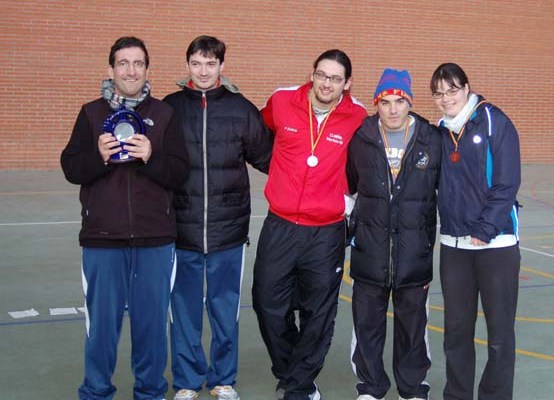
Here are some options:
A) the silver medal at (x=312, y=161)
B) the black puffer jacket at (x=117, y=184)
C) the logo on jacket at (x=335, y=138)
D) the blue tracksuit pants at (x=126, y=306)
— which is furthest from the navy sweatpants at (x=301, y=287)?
the black puffer jacket at (x=117, y=184)

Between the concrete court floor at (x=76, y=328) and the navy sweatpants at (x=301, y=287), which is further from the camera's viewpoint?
the concrete court floor at (x=76, y=328)

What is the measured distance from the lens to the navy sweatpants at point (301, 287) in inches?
179

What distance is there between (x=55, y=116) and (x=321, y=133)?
11754mm

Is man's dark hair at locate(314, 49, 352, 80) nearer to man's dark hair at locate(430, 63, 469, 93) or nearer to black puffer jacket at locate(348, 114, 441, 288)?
black puffer jacket at locate(348, 114, 441, 288)

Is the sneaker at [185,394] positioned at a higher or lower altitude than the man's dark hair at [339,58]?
lower

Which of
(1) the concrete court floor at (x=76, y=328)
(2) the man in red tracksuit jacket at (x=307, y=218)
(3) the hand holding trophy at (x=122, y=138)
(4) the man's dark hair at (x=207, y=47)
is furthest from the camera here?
(1) the concrete court floor at (x=76, y=328)

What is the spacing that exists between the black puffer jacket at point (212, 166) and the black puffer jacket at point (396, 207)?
2.13 feet

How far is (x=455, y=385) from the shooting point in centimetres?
443

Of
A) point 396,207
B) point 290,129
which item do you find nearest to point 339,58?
point 290,129

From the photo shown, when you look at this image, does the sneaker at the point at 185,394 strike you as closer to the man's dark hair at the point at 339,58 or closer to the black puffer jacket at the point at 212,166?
the black puffer jacket at the point at 212,166

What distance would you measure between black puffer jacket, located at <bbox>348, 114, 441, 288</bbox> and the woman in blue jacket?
0.36ft

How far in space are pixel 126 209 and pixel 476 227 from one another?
1.73 m

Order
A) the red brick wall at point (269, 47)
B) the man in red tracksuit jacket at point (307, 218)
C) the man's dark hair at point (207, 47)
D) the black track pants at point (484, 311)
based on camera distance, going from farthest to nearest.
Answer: the red brick wall at point (269, 47) → the man in red tracksuit jacket at point (307, 218) → the man's dark hair at point (207, 47) → the black track pants at point (484, 311)

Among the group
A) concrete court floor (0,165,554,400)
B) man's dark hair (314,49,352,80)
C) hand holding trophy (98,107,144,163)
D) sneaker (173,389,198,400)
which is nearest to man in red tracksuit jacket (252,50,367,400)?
man's dark hair (314,49,352,80)
